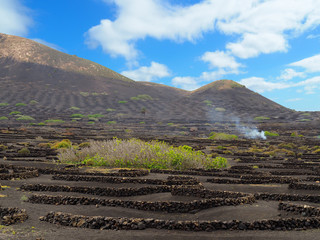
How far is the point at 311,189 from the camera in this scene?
44.9 ft

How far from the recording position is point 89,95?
116 meters

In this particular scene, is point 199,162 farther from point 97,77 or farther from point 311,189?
point 97,77

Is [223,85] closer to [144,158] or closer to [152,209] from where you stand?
[144,158]

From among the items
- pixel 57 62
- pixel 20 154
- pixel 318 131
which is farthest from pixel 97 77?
Answer: pixel 20 154

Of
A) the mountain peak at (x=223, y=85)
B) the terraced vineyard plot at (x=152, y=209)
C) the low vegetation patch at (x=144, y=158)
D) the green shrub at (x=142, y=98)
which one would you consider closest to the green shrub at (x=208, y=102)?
the green shrub at (x=142, y=98)

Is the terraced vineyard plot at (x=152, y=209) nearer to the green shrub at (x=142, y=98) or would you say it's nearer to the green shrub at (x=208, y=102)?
the green shrub at (x=142, y=98)

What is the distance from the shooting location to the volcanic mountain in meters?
97.9

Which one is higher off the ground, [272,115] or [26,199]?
[272,115]

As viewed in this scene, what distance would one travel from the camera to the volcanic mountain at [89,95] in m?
97.9

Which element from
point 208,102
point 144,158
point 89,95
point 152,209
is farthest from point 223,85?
point 152,209

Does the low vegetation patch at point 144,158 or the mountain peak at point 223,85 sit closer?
the low vegetation patch at point 144,158

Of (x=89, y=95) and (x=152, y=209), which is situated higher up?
(x=89, y=95)

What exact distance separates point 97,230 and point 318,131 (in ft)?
230

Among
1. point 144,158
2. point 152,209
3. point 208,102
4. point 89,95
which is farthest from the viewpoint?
point 208,102
